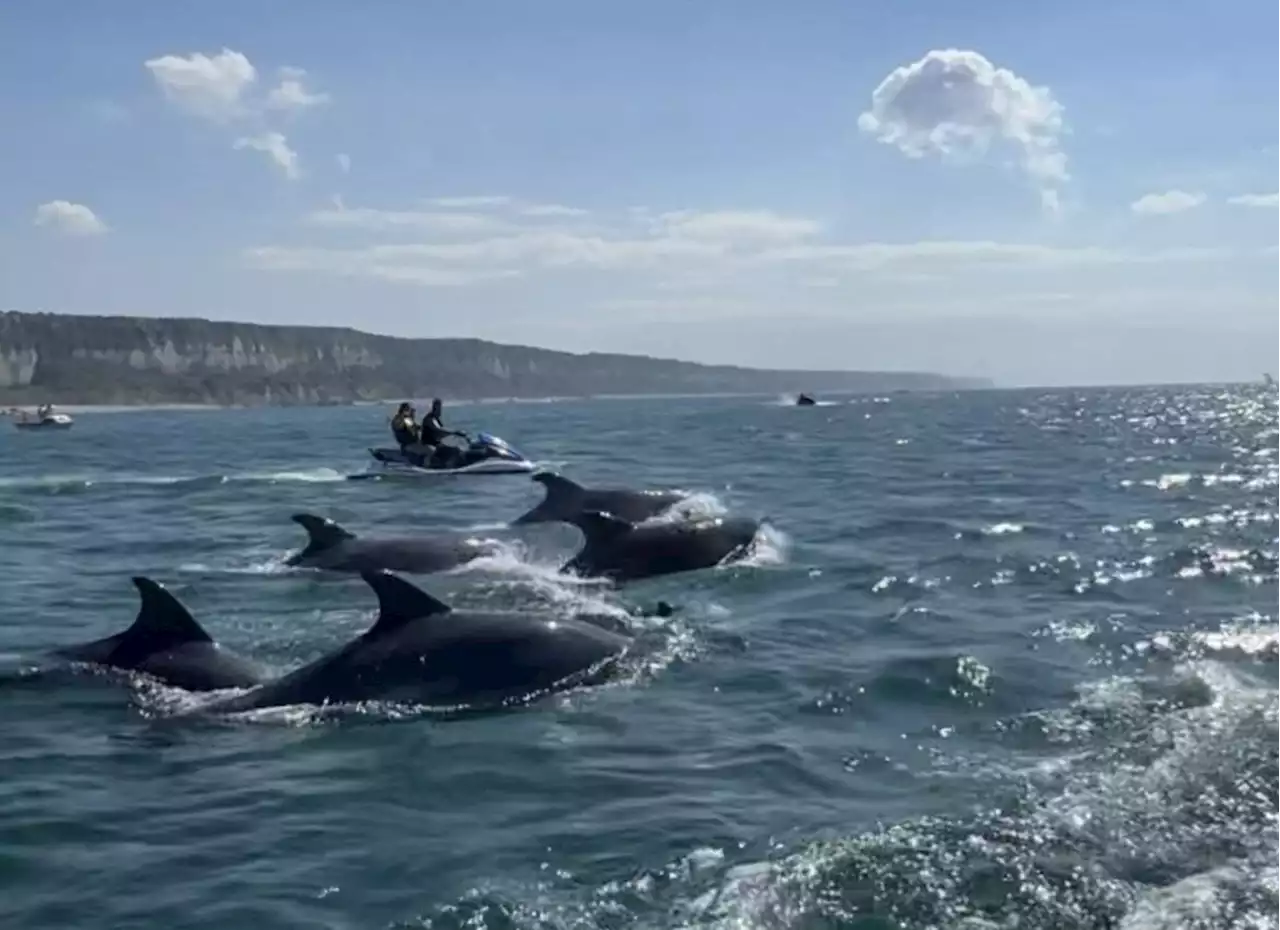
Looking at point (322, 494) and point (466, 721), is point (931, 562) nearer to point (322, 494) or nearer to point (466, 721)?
point (466, 721)

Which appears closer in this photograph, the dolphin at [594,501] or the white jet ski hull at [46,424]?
the dolphin at [594,501]

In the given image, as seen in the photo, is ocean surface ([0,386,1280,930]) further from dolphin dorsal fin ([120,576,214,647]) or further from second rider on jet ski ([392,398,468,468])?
second rider on jet ski ([392,398,468,468])

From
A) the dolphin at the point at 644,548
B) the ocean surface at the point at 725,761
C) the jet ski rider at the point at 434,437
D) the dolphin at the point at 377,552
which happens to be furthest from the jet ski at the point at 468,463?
the dolphin at the point at 644,548

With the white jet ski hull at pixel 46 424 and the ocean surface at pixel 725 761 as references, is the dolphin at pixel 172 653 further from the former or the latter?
the white jet ski hull at pixel 46 424

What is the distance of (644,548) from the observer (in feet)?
79.9

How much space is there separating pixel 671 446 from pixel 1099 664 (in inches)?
2081

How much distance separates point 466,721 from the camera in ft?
46.7

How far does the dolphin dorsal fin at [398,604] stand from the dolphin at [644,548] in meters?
7.94

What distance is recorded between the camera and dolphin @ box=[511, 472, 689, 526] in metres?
28.6

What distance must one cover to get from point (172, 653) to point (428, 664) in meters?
3.05

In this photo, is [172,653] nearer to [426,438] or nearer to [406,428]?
[426,438]

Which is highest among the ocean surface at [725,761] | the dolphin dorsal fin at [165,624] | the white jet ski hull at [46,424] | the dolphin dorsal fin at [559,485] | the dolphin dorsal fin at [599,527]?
the dolphin dorsal fin at [559,485]

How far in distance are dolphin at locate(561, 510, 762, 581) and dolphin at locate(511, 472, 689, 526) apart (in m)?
2.73

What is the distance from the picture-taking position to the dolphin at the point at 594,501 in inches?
1127
